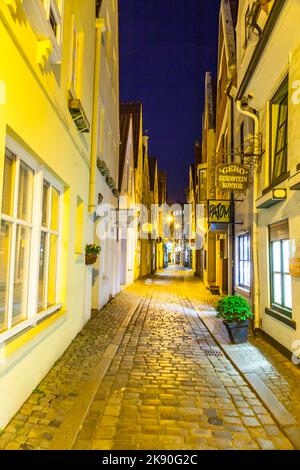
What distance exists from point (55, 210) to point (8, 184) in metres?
1.91

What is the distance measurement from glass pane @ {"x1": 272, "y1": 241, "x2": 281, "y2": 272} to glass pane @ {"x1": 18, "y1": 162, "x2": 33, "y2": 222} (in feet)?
15.9

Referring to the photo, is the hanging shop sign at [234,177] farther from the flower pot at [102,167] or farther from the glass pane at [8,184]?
the glass pane at [8,184]

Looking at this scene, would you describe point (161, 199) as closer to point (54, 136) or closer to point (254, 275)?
point (254, 275)

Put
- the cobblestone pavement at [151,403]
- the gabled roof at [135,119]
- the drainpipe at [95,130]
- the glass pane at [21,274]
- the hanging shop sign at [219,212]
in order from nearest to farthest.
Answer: the cobblestone pavement at [151,403]
the glass pane at [21,274]
the drainpipe at [95,130]
the hanging shop sign at [219,212]
the gabled roof at [135,119]

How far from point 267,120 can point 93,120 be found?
13.8 ft

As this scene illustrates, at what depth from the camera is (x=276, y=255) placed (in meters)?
6.76

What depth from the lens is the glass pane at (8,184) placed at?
3.53 meters

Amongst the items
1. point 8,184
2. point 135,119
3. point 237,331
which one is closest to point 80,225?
point 8,184

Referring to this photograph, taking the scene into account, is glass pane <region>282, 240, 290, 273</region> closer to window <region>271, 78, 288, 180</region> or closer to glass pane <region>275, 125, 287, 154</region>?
window <region>271, 78, 288, 180</region>

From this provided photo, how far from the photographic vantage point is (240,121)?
1007 centimetres

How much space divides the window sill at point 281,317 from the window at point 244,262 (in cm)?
214

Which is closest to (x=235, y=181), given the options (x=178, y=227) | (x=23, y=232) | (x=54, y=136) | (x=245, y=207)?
(x=245, y=207)

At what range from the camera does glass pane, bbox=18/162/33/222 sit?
4.00 metres

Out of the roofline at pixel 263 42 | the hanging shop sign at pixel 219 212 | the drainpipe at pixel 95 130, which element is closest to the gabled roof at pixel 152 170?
the hanging shop sign at pixel 219 212
